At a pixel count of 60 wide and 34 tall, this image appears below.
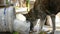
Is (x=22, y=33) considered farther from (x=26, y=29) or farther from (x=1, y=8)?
(x=1, y=8)

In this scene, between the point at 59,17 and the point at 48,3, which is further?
the point at 59,17

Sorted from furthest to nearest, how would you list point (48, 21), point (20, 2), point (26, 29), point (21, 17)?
1. point (20, 2)
2. point (48, 21)
3. point (21, 17)
4. point (26, 29)

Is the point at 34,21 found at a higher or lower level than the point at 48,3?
lower

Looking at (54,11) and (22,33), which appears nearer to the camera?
(54,11)

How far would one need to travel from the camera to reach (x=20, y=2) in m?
1.43

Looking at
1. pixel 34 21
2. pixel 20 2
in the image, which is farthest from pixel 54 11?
pixel 20 2

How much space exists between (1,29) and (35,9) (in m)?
0.28

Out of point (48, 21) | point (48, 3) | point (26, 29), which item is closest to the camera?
point (48, 3)

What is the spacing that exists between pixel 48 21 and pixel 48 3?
51 centimetres

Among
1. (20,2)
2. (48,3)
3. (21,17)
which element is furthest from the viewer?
(20,2)

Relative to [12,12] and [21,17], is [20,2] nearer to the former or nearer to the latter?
[21,17]

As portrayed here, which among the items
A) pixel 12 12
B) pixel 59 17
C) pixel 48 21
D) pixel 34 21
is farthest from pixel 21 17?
pixel 59 17

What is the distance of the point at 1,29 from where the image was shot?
Answer: 0.93 meters

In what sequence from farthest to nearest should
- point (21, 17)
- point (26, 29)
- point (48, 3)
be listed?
point (21, 17) < point (26, 29) < point (48, 3)
